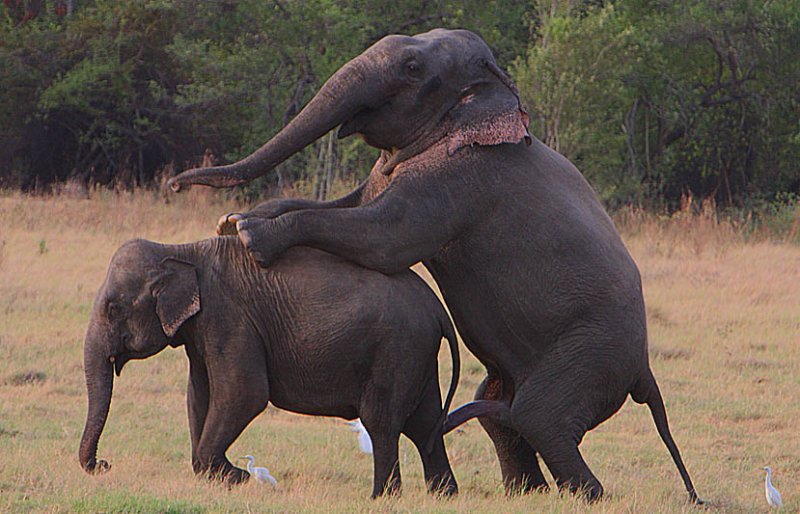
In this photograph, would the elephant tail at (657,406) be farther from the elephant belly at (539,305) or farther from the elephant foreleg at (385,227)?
the elephant foreleg at (385,227)

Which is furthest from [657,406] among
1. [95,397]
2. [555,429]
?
[95,397]

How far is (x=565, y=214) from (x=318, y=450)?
9.02 feet

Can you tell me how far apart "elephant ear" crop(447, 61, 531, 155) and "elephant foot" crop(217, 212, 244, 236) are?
3.61ft

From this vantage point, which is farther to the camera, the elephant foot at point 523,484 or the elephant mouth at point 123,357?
the elephant foot at point 523,484

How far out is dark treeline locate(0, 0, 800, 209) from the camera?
26.5 m

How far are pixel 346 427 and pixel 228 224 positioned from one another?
3194 mm

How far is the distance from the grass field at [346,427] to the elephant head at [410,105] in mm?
1640

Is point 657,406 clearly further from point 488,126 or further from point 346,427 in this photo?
point 346,427

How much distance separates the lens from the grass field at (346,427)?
252 inches

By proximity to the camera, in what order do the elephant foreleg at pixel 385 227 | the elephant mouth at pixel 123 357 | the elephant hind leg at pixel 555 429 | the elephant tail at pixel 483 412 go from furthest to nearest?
the elephant mouth at pixel 123 357, the elephant tail at pixel 483 412, the elephant hind leg at pixel 555 429, the elephant foreleg at pixel 385 227

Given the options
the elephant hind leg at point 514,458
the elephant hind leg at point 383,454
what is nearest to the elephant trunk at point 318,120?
the elephant hind leg at point 383,454

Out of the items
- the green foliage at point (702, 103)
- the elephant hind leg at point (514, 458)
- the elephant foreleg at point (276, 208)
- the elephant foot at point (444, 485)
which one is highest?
the elephant foreleg at point (276, 208)

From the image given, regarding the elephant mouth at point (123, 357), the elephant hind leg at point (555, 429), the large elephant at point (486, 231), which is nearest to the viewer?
the large elephant at point (486, 231)

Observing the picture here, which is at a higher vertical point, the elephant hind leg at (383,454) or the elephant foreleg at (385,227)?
the elephant foreleg at (385,227)
